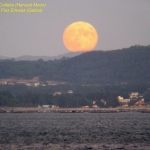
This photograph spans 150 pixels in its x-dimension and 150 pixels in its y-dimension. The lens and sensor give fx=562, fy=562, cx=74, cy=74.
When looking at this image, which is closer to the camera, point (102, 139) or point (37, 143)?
point (37, 143)

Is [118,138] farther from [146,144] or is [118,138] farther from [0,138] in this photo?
[0,138]

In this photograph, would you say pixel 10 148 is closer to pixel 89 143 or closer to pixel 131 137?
pixel 89 143

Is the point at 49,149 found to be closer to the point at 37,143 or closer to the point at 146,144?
the point at 37,143

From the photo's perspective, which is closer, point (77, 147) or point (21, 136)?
point (77, 147)

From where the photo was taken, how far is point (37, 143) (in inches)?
2418

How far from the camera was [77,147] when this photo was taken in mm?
57219

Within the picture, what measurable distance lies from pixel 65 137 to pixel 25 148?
13934mm

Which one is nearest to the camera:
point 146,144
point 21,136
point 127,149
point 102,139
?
point 127,149

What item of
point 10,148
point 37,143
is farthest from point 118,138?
point 10,148

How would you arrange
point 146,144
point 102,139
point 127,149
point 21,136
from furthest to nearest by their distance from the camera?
1. point 21,136
2. point 102,139
3. point 146,144
4. point 127,149

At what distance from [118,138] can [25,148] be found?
49.9 feet

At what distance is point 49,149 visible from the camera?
182ft

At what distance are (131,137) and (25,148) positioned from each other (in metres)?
17.6

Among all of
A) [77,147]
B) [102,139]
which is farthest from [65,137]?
[77,147]
